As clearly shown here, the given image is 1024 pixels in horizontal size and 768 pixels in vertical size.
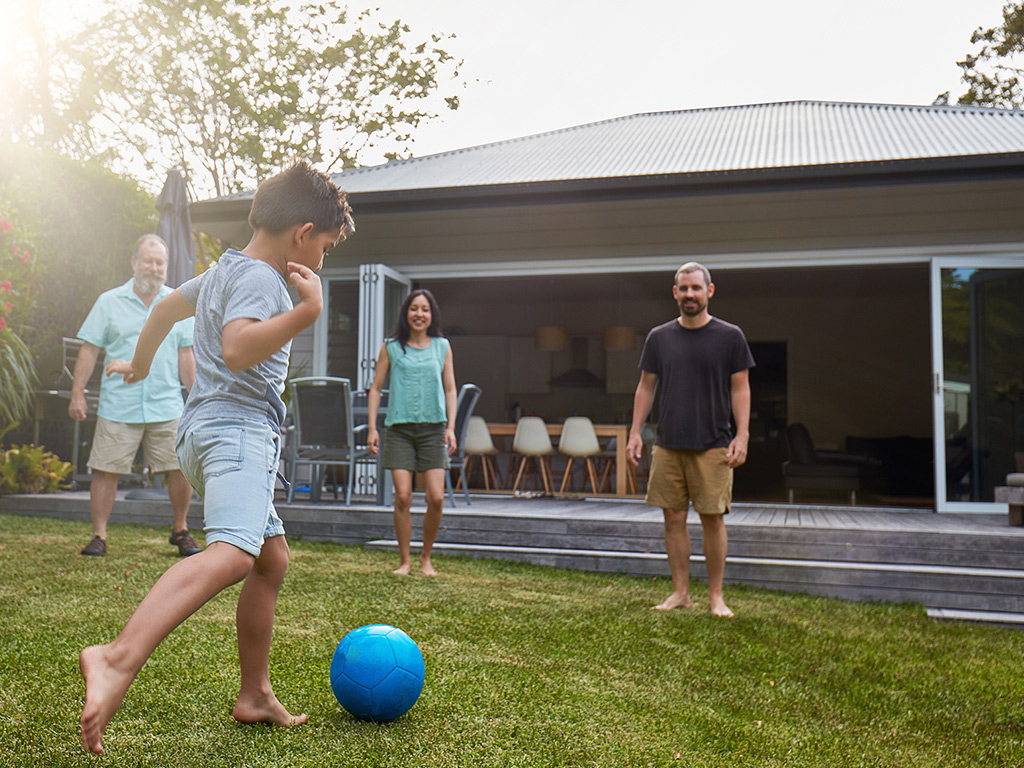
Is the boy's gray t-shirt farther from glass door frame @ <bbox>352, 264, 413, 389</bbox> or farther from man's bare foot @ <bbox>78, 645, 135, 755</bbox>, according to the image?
glass door frame @ <bbox>352, 264, 413, 389</bbox>

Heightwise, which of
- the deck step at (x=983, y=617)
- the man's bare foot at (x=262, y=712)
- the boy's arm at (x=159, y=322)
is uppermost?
the boy's arm at (x=159, y=322)

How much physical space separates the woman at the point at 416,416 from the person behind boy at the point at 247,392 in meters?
2.44

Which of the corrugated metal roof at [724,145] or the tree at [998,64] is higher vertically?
the tree at [998,64]

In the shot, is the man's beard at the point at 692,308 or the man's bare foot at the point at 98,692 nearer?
the man's bare foot at the point at 98,692

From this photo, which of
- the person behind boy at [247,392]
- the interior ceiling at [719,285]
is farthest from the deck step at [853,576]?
the interior ceiling at [719,285]

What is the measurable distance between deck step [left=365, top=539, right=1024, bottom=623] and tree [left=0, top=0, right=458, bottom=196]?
12.1 metres

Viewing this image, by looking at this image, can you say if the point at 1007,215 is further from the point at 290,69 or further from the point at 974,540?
the point at 290,69

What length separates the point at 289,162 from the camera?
196 centimetres

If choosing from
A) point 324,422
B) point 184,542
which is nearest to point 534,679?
point 184,542

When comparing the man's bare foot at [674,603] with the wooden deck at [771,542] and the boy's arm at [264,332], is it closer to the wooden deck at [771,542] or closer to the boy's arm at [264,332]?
the wooden deck at [771,542]

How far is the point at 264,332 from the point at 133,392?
3.19m

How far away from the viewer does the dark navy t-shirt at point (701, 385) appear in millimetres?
3959

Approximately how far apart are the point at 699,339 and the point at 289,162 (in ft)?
8.18

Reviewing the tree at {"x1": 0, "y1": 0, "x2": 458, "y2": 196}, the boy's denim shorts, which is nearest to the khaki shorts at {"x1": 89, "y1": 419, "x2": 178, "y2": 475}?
the boy's denim shorts
